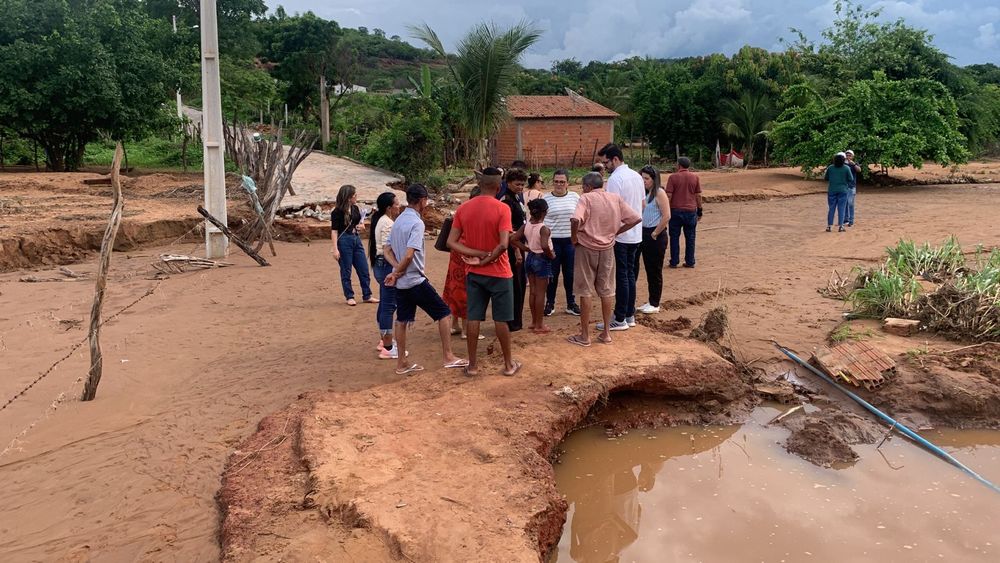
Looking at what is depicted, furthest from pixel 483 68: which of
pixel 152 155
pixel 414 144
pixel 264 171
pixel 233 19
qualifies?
pixel 233 19

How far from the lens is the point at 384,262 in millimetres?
6148

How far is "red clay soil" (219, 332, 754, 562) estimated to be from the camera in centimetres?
326

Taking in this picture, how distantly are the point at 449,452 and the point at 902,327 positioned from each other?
460cm

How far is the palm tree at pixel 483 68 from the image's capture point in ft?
61.0

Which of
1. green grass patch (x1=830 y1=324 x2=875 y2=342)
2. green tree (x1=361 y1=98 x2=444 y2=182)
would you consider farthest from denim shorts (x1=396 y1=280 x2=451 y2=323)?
green tree (x1=361 y1=98 x2=444 y2=182)

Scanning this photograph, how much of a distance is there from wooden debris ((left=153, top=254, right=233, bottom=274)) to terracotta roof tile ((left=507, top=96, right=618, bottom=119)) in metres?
19.9

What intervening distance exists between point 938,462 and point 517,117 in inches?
992

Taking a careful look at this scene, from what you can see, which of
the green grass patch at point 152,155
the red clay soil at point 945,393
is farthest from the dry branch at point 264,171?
the green grass patch at point 152,155

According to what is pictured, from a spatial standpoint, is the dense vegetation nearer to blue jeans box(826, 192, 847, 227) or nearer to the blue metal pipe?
blue jeans box(826, 192, 847, 227)

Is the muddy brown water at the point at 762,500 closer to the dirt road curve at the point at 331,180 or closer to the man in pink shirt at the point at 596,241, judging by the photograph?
the man in pink shirt at the point at 596,241

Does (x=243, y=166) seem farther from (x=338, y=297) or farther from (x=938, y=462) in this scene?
(x=938, y=462)

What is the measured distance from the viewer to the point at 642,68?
46.6 meters

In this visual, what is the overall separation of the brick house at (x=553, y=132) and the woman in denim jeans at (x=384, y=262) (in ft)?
75.7

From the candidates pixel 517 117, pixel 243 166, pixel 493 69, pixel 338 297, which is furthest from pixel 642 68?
pixel 338 297
